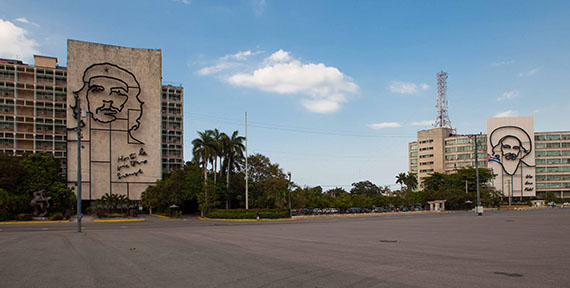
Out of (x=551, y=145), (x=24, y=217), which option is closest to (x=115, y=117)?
(x=24, y=217)

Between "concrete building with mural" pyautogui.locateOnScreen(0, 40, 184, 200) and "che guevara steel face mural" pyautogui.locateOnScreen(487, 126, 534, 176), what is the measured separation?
118 meters

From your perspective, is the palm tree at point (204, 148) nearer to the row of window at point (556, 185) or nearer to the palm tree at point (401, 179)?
the palm tree at point (401, 179)

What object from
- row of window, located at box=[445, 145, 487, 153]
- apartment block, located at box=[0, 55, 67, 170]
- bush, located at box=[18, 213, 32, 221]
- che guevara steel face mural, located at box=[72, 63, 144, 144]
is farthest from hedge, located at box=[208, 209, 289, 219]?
row of window, located at box=[445, 145, 487, 153]

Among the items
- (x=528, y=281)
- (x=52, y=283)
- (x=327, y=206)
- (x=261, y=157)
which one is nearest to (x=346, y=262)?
(x=528, y=281)

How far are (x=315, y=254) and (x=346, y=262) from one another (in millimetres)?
2291

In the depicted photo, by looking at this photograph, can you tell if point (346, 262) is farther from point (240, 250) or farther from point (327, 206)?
point (327, 206)

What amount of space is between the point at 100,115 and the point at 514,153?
134m

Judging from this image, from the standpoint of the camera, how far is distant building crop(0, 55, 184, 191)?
96000 mm

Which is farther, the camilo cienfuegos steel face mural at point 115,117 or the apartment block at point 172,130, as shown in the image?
the apartment block at point 172,130

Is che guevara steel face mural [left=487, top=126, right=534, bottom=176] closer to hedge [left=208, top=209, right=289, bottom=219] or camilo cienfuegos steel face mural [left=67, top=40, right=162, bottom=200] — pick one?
hedge [left=208, top=209, right=289, bottom=219]

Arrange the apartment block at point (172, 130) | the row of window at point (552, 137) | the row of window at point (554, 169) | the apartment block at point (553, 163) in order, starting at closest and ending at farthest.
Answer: the apartment block at point (172, 130) < the apartment block at point (553, 163) < the row of window at point (554, 169) < the row of window at point (552, 137)

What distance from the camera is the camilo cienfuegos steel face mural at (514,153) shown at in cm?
14788

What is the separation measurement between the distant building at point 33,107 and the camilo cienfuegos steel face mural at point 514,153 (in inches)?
5313

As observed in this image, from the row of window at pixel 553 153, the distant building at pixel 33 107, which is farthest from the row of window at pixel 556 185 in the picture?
the distant building at pixel 33 107
